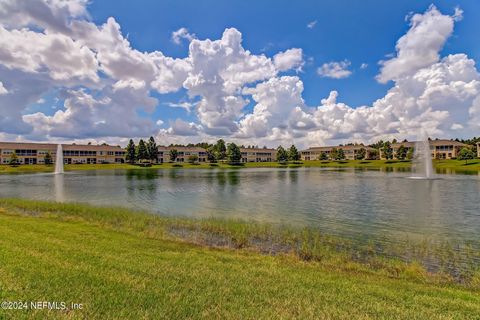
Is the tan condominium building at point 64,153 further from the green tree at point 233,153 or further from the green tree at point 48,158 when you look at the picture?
the green tree at point 233,153

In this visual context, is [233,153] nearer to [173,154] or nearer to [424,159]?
[173,154]

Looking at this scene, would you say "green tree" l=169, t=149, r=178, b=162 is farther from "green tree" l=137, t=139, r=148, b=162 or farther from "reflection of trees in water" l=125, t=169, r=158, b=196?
"reflection of trees in water" l=125, t=169, r=158, b=196

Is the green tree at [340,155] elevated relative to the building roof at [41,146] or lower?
lower

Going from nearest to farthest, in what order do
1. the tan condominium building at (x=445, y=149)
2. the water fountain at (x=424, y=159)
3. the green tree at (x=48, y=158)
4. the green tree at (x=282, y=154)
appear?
the water fountain at (x=424, y=159), the green tree at (x=48, y=158), the tan condominium building at (x=445, y=149), the green tree at (x=282, y=154)

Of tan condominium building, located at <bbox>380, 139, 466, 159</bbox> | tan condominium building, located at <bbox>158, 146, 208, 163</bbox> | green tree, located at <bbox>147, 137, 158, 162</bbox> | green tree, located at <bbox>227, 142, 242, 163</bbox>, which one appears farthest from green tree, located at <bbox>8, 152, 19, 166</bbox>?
tan condominium building, located at <bbox>380, 139, 466, 159</bbox>

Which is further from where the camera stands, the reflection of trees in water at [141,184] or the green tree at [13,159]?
the green tree at [13,159]

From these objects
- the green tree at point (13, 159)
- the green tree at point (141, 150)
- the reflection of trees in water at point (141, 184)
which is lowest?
the reflection of trees in water at point (141, 184)

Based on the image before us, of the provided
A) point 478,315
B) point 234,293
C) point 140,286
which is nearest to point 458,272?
point 478,315

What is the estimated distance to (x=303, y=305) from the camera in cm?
652

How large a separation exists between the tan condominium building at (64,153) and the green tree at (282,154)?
88208 millimetres

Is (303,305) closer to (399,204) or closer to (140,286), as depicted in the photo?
(140,286)

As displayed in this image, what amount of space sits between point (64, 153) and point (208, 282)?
142 metres

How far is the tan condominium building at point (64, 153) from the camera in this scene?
379 ft

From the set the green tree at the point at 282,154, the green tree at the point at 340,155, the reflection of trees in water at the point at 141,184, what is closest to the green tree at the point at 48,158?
the reflection of trees in water at the point at 141,184
